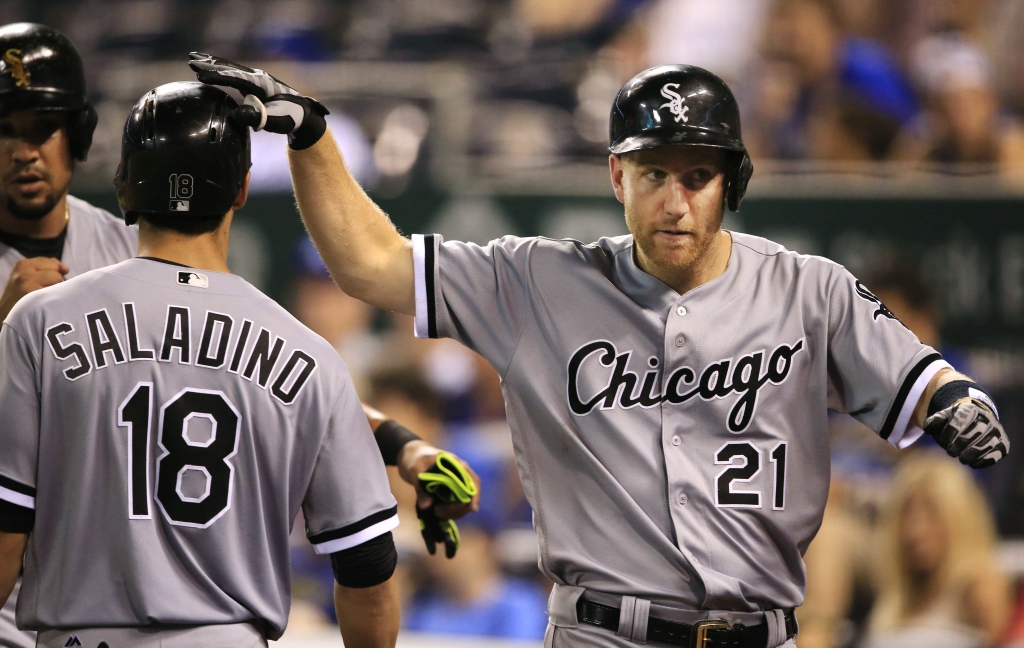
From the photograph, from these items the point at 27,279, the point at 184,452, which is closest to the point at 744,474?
the point at 184,452

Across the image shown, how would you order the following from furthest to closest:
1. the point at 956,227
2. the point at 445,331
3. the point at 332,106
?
1. the point at 332,106
2. the point at 956,227
3. the point at 445,331

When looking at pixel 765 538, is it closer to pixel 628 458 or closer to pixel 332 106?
pixel 628 458

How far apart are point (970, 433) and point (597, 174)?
380 centimetres

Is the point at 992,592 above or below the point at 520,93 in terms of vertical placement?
below

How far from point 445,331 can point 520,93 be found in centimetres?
422

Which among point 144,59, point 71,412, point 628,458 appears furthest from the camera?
point 144,59

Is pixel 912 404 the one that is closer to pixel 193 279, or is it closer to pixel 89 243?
pixel 193 279

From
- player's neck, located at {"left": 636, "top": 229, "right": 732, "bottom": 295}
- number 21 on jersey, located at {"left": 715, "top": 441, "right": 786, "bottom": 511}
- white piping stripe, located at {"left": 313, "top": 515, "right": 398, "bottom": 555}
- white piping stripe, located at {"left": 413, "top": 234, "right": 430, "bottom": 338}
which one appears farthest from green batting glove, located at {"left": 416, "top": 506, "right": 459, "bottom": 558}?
player's neck, located at {"left": 636, "top": 229, "right": 732, "bottom": 295}

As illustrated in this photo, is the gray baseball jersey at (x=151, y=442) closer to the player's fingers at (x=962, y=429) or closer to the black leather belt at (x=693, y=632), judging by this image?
the black leather belt at (x=693, y=632)

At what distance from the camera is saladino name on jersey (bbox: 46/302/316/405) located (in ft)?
6.20

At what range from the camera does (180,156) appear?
2027mm

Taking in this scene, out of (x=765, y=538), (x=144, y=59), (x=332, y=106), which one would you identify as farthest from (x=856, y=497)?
(x=144, y=59)

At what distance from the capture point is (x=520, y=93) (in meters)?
6.53

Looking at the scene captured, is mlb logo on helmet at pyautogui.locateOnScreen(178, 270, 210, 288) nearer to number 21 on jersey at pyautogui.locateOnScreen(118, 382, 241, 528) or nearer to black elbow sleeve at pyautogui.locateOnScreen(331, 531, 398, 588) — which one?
number 21 on jersey at pyautogui.locateOnScreen(118, 382, 241, 528)
